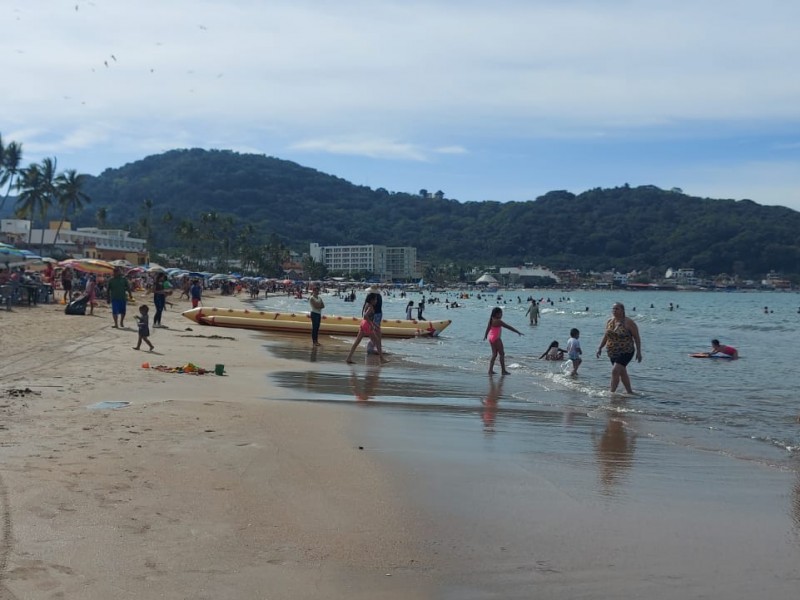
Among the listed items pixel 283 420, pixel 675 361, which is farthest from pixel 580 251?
pixel 283 420

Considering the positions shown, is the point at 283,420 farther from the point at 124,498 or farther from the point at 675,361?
the point at 675,361

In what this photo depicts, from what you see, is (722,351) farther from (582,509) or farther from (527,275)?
(527,275)

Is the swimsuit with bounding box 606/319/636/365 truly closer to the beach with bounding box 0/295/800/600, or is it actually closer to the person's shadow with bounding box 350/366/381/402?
the beach with bounding box 0/295/800/600

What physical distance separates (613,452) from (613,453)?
0.05 meters

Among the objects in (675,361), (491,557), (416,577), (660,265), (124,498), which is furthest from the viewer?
(660,265)

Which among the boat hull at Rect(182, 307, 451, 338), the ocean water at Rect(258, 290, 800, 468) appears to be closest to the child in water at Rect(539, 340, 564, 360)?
the ocean water at Rect(258, 290, 800, 468)

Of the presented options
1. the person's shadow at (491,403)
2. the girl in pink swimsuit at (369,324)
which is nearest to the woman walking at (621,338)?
the person's shadow at (491,403)

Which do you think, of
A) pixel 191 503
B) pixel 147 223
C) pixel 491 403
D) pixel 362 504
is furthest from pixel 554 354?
pixel 147 223

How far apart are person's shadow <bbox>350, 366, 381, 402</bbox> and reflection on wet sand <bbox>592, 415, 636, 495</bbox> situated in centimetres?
295

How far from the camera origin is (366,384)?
36.7 feet

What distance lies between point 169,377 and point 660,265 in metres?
181

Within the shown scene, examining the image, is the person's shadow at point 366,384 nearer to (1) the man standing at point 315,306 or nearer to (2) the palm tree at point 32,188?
(1) the man standing at point 315,306

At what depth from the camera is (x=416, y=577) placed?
12.0ft

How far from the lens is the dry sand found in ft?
11.5
